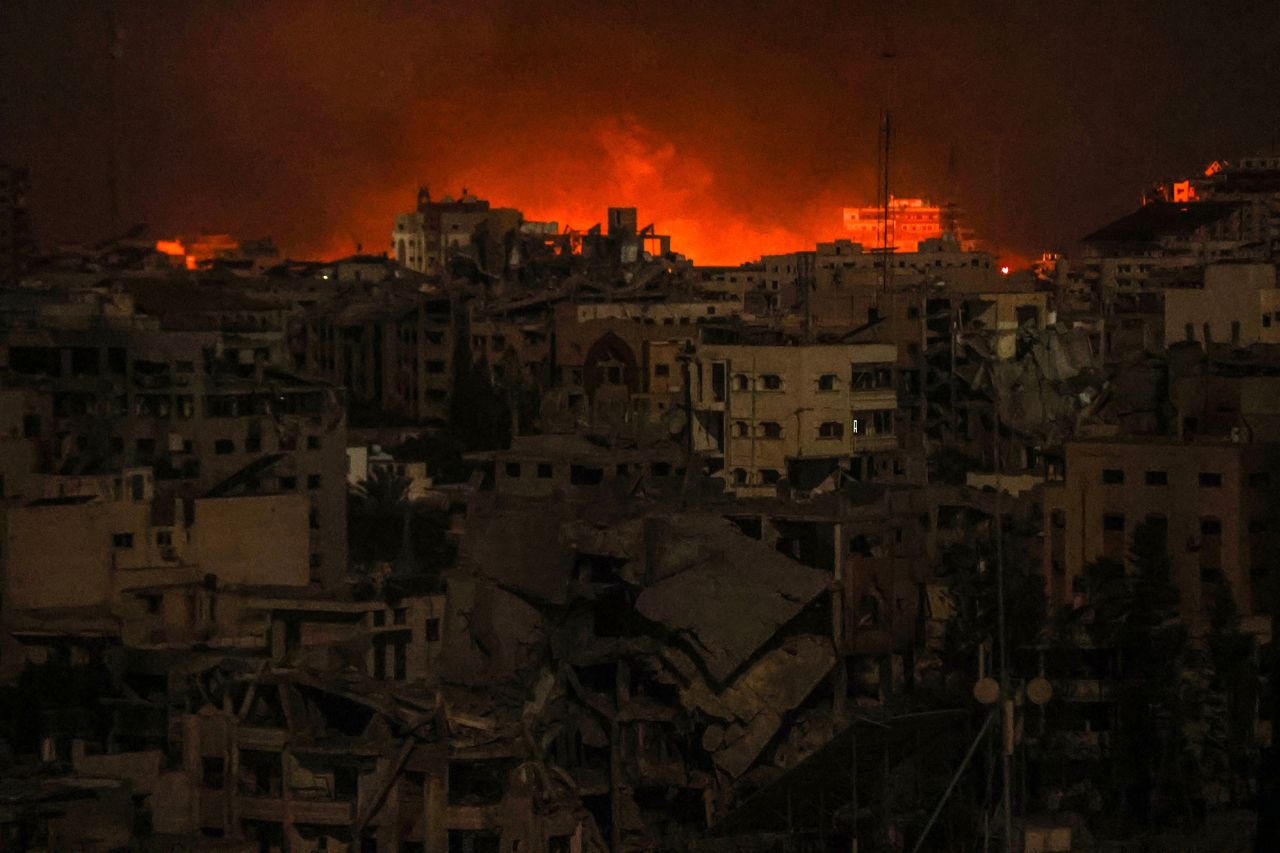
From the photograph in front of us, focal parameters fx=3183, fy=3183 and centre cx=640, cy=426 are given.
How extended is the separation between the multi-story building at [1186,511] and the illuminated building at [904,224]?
83.9ft

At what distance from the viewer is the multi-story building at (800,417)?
2622 centimetres

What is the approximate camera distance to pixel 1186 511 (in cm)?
2047

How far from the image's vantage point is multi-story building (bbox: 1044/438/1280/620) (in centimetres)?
2023

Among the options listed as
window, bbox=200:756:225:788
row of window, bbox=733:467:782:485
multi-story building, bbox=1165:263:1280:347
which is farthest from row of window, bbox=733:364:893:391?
window, bbox=200:756:225:788

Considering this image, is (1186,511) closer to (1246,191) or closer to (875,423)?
(875,423)

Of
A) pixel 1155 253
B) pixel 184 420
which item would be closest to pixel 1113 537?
pixel 184 420

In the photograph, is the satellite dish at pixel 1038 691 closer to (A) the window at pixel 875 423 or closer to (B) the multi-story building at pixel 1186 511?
(B) the multi-story building at pixel 1186 511

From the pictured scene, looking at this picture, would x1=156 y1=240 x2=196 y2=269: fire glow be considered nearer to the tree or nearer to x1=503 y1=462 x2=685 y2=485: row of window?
the tree

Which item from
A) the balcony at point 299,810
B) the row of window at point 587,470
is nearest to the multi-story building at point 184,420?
the row of window at point 587,470

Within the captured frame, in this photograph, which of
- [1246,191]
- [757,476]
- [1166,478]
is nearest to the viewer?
[1166,478]

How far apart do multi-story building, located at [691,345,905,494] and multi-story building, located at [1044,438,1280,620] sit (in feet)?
16.1

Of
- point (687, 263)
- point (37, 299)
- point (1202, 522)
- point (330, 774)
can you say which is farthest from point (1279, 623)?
point (687, 263)

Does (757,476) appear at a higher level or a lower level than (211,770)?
higher

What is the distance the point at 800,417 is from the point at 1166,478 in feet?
19.9
